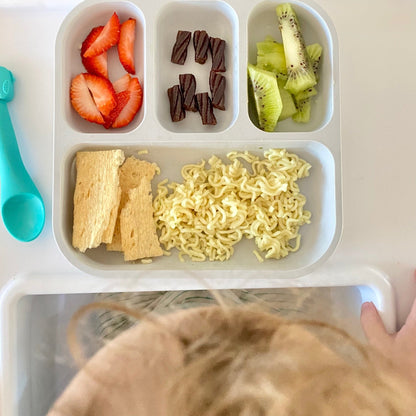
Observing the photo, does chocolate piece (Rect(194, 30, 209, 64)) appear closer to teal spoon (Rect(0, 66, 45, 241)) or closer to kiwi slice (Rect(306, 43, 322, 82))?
kiwi slice (Rect(306, 43, 322, 82))

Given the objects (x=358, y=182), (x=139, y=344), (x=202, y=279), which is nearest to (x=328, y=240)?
(x=358, y=182)

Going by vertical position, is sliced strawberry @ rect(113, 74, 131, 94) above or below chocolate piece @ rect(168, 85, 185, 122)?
above

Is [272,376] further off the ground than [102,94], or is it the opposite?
[102,94]

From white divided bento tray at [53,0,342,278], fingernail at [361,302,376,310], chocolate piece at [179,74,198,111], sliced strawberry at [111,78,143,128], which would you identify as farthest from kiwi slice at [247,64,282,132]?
fingernail at [361,302,376,310]

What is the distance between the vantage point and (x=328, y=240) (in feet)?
3.62

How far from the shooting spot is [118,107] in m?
1.15

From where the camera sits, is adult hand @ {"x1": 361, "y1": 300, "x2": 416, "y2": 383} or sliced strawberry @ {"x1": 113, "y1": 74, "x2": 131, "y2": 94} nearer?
adult hand @ {"x1": 361, "y1": 300, "x2": 416, "y2": 383}

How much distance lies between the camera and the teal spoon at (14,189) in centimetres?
112

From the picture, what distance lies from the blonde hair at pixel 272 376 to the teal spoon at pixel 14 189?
543mm

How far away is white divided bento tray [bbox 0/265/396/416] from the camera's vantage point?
43.6 inches

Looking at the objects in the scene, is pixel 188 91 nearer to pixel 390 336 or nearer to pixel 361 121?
pixel 361 121

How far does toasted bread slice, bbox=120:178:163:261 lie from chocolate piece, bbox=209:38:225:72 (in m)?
0.32

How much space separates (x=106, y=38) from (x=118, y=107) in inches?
6.5

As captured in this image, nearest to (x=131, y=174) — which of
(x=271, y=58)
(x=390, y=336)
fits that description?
(x=271, y=58)
